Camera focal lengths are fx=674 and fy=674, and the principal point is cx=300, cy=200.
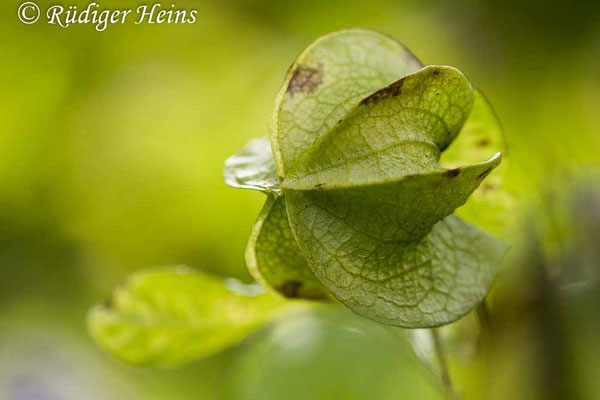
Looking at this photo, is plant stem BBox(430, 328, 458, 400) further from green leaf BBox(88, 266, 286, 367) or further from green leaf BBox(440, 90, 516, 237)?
green leaf BBox(88, 266, 286, 367)

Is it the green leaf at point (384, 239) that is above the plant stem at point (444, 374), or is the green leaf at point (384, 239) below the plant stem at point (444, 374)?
above

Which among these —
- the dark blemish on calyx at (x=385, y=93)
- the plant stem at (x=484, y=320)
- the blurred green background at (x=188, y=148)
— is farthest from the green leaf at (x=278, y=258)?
the blurred green background at (x=188, y=148)

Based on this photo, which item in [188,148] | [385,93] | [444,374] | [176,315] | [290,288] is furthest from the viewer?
[188,148]

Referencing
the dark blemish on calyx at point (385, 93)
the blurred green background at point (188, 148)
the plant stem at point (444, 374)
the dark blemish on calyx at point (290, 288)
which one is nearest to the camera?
the dark blemish on calyx at point (385, 93)

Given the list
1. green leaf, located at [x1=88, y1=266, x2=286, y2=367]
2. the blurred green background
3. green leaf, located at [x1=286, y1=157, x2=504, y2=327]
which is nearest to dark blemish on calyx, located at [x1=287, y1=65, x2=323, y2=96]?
green leaf, located at [x1=286, y1=157, x2=504, y2=327]

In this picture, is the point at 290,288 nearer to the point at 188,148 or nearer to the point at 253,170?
the point at 253,170

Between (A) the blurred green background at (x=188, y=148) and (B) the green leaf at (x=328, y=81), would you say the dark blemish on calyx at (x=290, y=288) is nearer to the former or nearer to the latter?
(B) the green leaf at (x=328, y=81)

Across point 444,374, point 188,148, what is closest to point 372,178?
point 444,374

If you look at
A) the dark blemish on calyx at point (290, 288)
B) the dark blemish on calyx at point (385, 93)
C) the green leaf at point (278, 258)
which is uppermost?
the dark blemish on calyx at point (385, 93)
